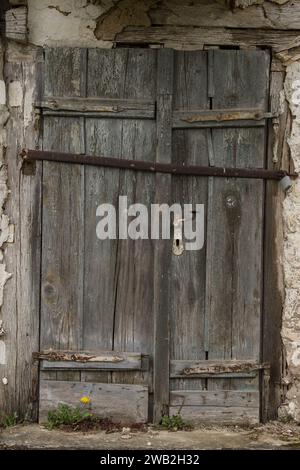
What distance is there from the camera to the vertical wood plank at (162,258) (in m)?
4.42

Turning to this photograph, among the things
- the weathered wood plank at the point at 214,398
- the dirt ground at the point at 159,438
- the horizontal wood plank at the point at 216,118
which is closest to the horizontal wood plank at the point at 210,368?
the weathered wood plank at the point at 214,398

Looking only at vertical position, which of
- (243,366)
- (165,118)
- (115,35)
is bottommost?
(243,366)

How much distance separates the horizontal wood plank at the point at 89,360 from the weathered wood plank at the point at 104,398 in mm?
107

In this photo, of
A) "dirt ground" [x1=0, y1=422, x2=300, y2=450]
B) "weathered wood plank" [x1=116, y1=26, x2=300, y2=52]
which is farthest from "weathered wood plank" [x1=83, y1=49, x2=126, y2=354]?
"dirt ground" [x1=0, y1=422, x2=300, y2=450]

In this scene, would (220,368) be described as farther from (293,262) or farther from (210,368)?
(293,262)

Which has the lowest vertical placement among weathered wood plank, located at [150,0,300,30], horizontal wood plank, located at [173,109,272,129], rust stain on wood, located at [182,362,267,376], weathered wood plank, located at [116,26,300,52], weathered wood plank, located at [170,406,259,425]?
weathered wood plank, located at [170,406,259,425]

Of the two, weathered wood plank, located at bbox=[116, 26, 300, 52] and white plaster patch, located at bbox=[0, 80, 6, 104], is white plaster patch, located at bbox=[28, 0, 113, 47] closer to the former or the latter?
weathered wood plank, located at bbox=[116, 26, 300, 52]

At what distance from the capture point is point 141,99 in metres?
4.44

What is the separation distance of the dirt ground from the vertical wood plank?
23cm

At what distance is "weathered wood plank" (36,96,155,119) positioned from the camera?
4391 millimetres

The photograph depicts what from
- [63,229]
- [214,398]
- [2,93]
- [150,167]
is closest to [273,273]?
[214,398]

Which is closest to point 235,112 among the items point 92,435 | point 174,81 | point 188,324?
→ point 174,81

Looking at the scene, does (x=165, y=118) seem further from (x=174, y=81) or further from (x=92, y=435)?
(x=92, y=435)

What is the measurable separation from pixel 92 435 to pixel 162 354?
0.63 metres
